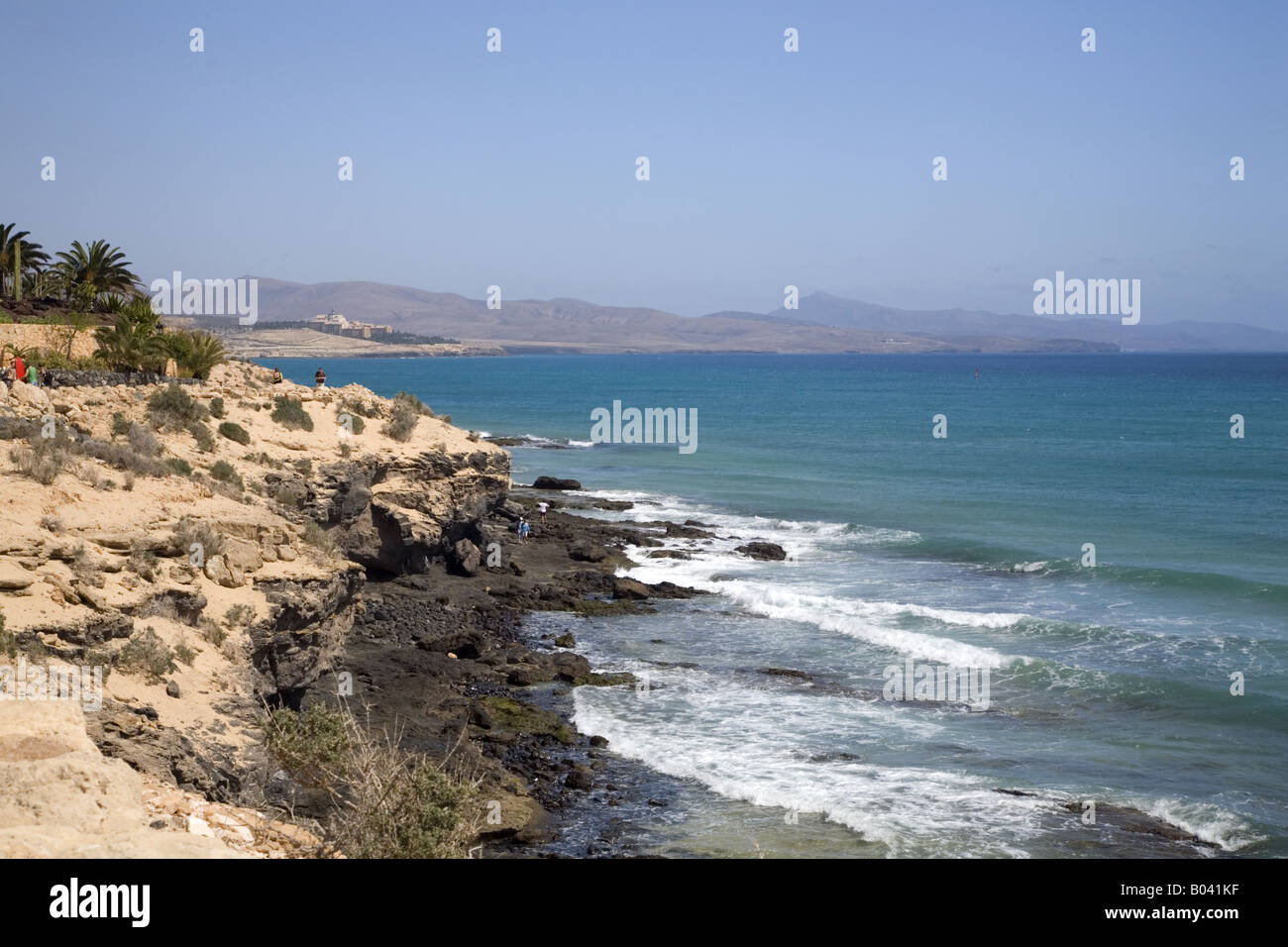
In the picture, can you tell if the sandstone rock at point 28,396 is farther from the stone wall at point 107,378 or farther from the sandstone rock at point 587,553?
the sandstone rock at point 587,553

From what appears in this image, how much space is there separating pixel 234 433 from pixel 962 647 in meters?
15.9

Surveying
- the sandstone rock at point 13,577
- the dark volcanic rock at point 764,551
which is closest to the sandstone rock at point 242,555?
the sandstone rock at point 13,577

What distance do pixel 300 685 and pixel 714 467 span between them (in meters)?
41.7

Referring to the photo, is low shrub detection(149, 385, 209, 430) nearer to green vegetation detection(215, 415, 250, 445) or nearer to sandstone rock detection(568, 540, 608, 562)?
green vegetation detection(215, 415, 250, 445)

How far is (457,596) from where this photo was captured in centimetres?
2591

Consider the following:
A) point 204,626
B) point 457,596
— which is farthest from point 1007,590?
point 204,626

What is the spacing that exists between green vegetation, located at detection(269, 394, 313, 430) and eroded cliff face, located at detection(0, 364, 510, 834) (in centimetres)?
10

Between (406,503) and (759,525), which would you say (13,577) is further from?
(759,525)

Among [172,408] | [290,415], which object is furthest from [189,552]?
[290,415]

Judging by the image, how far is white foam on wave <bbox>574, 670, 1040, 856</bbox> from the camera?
14.5 metres

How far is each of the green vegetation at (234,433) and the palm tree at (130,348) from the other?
4.24 meters
